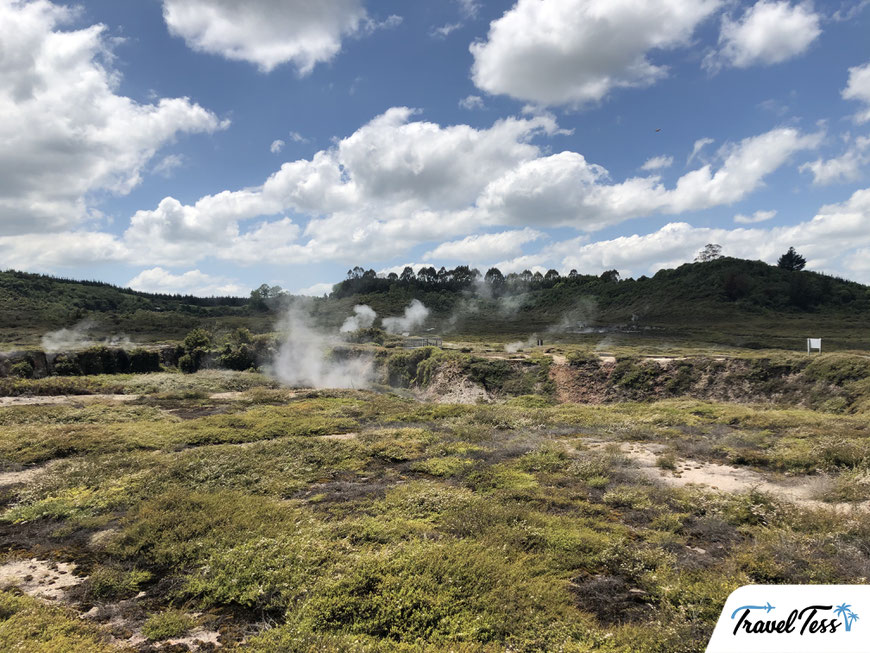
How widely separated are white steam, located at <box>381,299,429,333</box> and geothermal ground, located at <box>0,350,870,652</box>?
8510 centimetres

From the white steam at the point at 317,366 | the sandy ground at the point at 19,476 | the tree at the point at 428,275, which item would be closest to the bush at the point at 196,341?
the white steam at the point at 317,366

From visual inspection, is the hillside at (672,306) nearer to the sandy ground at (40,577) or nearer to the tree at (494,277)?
the tree at (494,277)

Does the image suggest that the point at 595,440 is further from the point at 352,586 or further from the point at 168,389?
the point at 168,389

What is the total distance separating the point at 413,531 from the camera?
390 inches

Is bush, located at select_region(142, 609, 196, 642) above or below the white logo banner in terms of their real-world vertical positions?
below

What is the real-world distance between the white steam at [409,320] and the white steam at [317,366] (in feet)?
147

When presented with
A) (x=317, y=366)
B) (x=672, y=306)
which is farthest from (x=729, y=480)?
(x=672, y=306)

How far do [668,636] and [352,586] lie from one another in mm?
Result: 5178

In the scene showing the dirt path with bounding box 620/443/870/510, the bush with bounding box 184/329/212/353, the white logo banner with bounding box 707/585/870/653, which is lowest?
the dirt path with bounding box 620/443/870/510

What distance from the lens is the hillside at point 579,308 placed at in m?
83.3

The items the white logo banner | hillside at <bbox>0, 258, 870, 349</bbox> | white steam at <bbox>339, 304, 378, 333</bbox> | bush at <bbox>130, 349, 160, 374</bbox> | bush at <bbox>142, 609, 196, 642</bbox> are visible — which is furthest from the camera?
white steam at <bbox>339, 304, 378, 333</bbox>

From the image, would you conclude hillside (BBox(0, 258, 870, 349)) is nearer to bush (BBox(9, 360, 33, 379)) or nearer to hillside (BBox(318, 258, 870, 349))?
hillside (BBox(318, 258, 870, 349))

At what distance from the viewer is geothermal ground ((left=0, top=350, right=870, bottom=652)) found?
6.81 m

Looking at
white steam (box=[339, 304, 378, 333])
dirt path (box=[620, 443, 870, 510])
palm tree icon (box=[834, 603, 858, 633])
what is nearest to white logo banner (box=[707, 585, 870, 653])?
palm tree icon (box=[834, 603, 858, 633])
